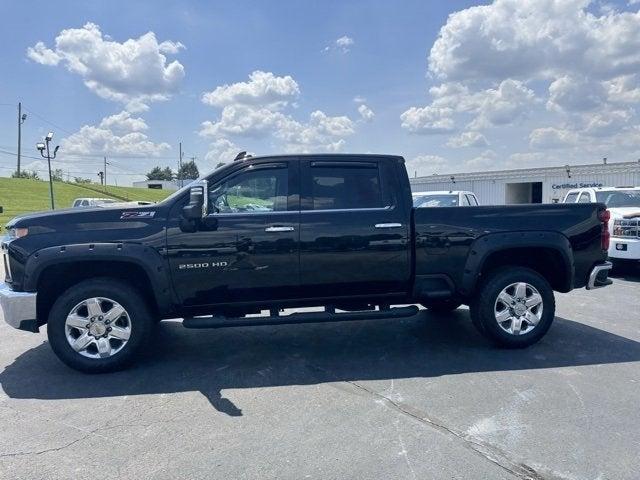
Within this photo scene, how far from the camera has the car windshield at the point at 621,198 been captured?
35.3 ft

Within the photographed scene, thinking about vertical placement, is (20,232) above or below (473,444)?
above

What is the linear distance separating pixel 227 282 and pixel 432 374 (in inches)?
84.4

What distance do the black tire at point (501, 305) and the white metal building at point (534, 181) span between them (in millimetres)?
21804

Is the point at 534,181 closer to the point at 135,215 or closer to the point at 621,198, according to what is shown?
the point at 621,198

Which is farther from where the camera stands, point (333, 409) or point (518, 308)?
point (518, 308)

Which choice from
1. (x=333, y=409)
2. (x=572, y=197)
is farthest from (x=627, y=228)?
(x=333, y=409)

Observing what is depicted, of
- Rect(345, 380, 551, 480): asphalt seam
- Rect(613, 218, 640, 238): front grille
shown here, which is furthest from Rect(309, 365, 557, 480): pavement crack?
Rect(613, 218, 640, 238): front grille

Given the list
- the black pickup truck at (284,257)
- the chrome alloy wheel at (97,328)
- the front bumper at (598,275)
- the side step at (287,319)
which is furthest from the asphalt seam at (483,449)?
the front bumper at (598,275)

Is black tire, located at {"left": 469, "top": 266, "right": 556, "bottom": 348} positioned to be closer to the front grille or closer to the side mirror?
the side mirror

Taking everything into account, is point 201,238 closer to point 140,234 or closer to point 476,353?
point 140,234

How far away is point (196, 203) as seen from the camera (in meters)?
4.34

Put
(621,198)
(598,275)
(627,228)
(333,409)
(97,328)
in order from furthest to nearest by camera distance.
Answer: (621,198) → (627,228) → (598,275) → (97,328) → (333,409)

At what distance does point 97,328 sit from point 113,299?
323mm

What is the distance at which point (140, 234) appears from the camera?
4.54m
